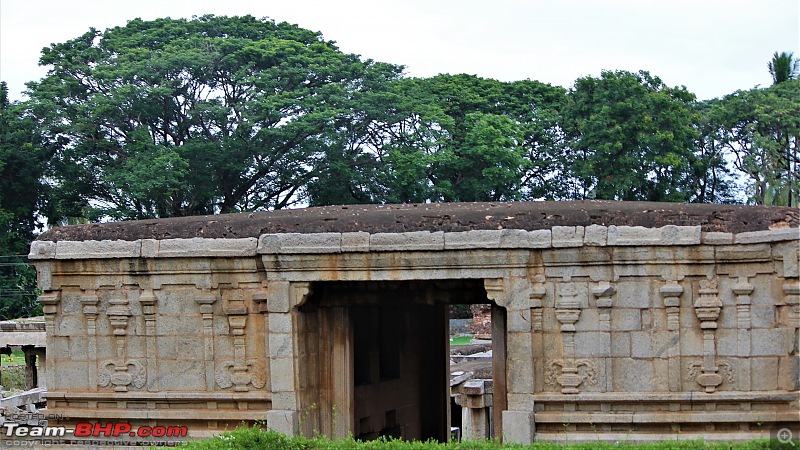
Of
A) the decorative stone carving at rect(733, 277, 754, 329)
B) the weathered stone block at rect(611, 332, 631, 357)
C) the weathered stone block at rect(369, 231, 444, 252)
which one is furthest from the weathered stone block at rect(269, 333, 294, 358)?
the decorative stone carving at rect(733, 277, 754, 329)

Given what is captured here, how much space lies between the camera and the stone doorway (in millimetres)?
14609

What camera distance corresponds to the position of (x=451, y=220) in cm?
1355

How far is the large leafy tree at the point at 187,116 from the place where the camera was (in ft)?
112

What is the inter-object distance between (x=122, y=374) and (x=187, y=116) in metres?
21.7

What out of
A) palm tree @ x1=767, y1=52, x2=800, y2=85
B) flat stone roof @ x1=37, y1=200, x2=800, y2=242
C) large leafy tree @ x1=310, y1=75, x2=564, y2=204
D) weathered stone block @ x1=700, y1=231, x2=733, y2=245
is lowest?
weathered stone block @ x1=700, y1=231, x2=733, y2=245

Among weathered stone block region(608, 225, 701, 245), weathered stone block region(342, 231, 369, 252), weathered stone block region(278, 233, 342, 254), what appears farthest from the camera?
weathered stone block region(278, 233, 342, 254)

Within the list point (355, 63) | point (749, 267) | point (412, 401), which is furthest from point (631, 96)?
point (749, 267)

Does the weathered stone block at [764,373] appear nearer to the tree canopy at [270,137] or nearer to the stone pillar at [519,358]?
the stone pillar at [519,358]

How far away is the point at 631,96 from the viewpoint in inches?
1422

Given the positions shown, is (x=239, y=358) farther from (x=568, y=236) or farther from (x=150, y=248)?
(x=568, y=236)

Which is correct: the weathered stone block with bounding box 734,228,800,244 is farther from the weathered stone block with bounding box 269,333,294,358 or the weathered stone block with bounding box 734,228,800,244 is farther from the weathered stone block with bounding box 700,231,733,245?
the weathered stone block with bounding box 269,333,294,358

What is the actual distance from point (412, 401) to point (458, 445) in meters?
7.59

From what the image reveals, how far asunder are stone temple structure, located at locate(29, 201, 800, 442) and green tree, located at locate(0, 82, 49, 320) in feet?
67.5

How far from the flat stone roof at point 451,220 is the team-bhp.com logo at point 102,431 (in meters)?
2.65
